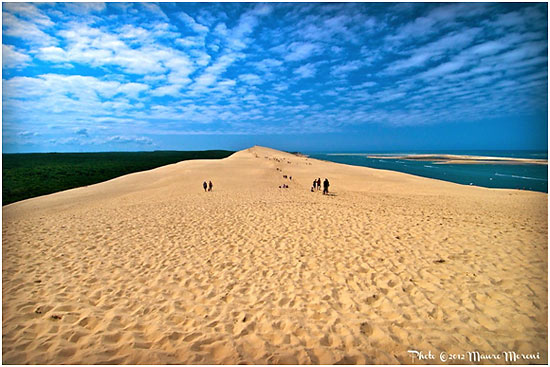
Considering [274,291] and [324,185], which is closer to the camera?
[274,291]

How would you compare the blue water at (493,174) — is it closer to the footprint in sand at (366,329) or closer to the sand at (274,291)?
the sand at (274,291)

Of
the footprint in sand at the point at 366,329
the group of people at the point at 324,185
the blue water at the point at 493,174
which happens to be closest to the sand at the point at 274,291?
the footprint in sand at the point at 366,329

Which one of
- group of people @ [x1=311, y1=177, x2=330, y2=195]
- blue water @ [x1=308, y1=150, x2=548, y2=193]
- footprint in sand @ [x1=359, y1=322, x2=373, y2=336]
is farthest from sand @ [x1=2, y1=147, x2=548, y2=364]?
blue water @ [x1=308, y1=150, x2=548, y2=193]

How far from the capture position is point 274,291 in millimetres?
5840

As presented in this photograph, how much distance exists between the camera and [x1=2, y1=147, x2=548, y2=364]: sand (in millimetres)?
4191

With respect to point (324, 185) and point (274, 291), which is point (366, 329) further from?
point (324, 185)

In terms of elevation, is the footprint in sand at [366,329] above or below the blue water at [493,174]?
above

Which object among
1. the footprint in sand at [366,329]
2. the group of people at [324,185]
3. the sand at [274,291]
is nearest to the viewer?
the sand at [274,291]

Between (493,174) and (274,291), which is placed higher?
(274,291)

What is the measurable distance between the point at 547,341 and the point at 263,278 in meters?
5.12

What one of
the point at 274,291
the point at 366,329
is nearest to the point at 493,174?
the point at 366,329

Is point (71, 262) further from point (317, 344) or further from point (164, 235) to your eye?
point (317, 344)

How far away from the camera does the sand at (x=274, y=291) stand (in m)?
4.19

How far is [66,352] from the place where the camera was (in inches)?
158
